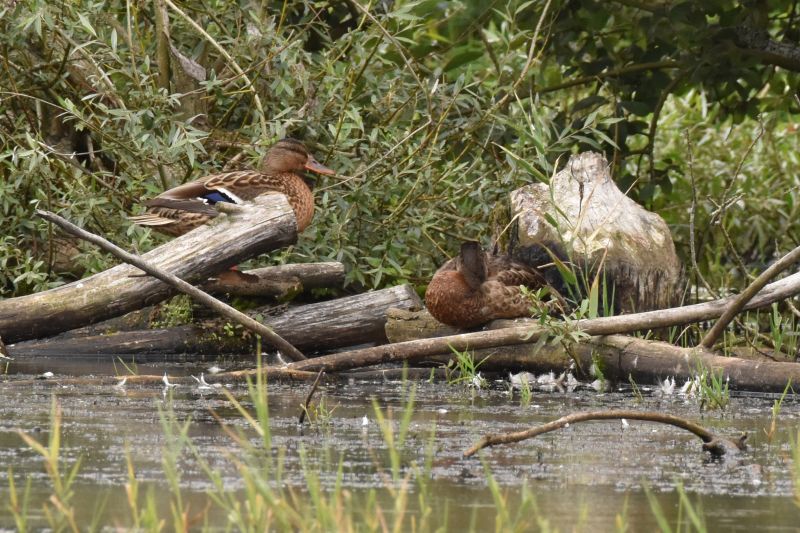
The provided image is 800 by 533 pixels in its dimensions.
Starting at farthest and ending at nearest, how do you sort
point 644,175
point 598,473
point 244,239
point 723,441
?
point 644,175 → point 244,239 → point 723,441 → point 598,473

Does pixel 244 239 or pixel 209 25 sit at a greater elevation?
pixel 209 25

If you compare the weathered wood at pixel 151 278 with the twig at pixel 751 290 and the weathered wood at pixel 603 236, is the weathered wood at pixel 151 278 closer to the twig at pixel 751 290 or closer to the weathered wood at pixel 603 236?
the weathered wood at pixel 603 236

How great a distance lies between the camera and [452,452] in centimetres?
457

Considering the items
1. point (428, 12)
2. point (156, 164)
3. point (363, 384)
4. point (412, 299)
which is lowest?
point (363, 384)

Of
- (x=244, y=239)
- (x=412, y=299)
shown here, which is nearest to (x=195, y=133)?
(x=244, y=239)

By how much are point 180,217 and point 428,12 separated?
2.31 meters

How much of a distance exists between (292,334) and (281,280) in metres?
0.39

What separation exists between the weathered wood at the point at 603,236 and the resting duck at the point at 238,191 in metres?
1.21

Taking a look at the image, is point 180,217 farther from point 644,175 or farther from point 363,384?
point 644,175

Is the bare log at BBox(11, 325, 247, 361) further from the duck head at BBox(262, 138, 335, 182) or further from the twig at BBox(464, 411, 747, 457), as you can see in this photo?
the twig at BBox(464, 411, 747, 457)

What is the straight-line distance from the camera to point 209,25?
932 centimetres

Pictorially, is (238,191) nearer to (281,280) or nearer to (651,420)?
(281,280)

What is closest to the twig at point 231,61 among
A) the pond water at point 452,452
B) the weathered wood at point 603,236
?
the weathered wood at point 603,236

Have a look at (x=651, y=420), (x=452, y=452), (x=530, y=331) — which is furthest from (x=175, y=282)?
(x=651, y=420)
